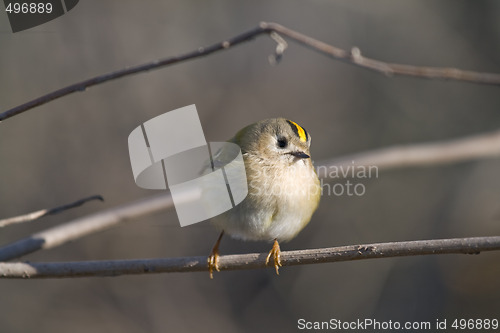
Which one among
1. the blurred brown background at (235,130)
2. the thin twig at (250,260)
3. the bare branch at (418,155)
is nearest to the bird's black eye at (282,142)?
the bare branch at (418,155)

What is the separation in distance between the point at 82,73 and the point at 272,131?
2259 millimetres

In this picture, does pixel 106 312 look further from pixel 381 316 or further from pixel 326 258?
pixel 326 258

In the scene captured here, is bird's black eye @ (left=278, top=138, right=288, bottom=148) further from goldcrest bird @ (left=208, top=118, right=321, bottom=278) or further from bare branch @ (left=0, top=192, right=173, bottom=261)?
bare branch @ (left=0, top=192, right=173, bottom=261)

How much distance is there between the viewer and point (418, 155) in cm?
328

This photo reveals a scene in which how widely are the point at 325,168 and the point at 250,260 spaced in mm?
1294

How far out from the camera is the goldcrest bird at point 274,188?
251 centimetres

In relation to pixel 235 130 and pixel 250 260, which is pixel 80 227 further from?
pixel 235 130

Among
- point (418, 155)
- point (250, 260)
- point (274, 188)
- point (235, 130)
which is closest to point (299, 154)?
point (274, 188)

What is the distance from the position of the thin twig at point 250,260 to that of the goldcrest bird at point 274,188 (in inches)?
14.0

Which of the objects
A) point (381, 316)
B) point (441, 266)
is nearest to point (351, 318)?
point (381, 316)

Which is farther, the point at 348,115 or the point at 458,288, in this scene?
the point at 348,115

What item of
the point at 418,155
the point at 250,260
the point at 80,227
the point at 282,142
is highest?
the point at 282,142

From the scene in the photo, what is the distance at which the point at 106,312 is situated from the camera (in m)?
4.39

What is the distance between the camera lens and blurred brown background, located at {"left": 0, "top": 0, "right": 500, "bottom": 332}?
169 inches
